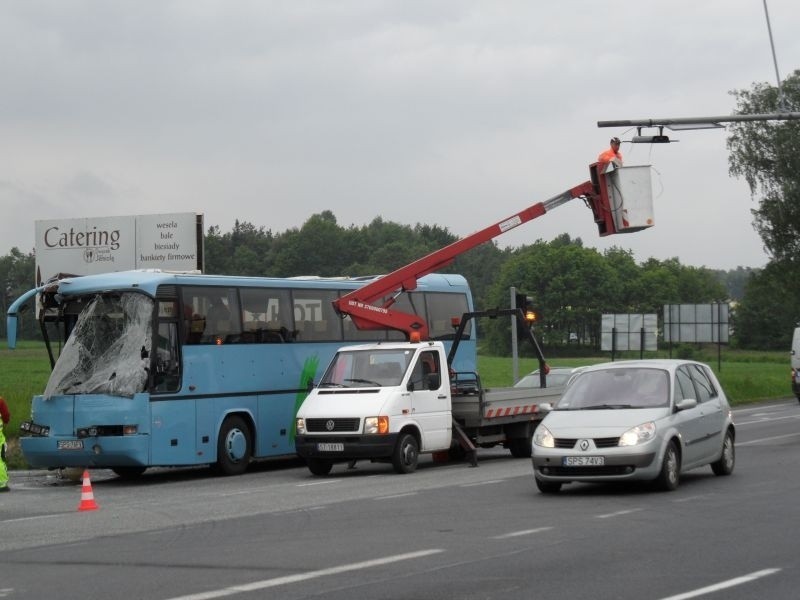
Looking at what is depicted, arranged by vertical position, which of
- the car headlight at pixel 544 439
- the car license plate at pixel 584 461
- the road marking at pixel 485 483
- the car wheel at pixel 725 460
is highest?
the car headlight at pixel 544 439

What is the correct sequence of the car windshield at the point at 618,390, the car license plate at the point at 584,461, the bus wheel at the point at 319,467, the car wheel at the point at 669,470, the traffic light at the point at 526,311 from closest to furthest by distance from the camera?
the car license plate at the point at 584,461 → the car wheel at the point at 669,470 → the car windshield at the point at 618,390 → the bus wheel at the point at 319,467 → the traffic light at the point at 526,311

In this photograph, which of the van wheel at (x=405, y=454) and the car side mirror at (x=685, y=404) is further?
the van wheel at (x=405, y=454)

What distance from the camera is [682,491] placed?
16797 mm

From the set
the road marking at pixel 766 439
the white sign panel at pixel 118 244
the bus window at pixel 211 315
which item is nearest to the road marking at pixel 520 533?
the bus window at pixel 211 315

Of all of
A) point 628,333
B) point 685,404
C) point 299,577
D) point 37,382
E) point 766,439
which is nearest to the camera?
point 299,577

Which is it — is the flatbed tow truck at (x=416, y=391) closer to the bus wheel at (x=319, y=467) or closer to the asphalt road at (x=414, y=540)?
the bus wheel at (x=319, y=467)

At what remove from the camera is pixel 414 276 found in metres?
25.3

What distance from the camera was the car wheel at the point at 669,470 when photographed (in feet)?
53.8

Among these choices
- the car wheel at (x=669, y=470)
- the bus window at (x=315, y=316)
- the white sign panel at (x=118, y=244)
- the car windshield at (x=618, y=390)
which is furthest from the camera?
the white sign panel at (x=118, y=244)

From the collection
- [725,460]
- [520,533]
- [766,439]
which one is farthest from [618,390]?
[766,439]

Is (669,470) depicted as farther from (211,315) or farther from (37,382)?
(37,382)

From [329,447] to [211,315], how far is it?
3.53 m

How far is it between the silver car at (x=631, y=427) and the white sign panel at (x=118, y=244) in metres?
24.5

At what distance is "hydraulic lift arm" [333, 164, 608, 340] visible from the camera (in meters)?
24.9
